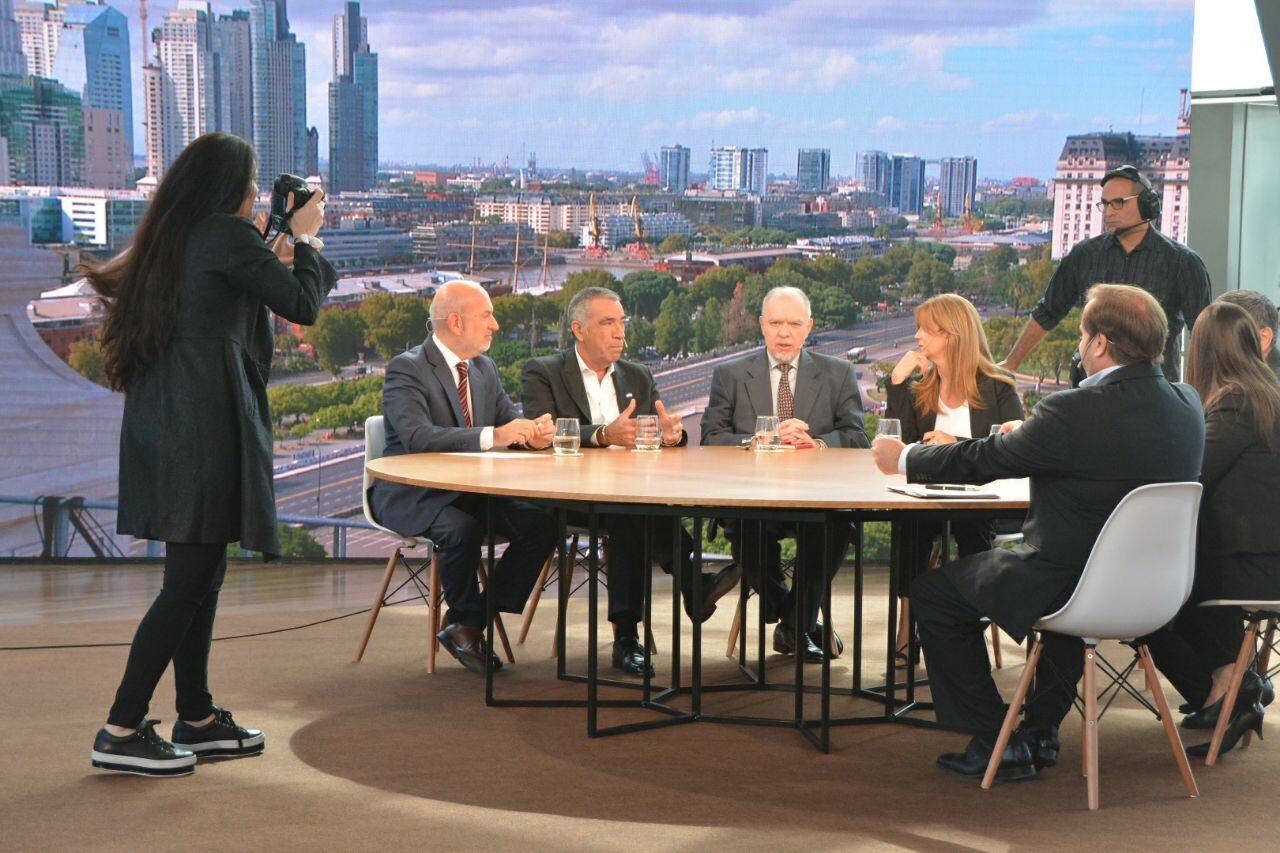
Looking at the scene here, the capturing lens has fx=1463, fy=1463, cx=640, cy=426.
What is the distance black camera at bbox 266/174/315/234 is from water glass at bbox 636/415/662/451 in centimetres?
148

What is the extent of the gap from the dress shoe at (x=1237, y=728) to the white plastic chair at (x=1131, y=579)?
44 cm

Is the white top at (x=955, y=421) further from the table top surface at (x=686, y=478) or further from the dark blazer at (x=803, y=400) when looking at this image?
the dark blazer at (x=803, y=400)

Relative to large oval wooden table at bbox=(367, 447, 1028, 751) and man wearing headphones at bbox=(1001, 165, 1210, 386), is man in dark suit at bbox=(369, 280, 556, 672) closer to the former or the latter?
large oval wooden table at bbox=(367, 447, 1028, 751)

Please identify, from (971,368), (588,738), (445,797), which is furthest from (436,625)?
(971,368)

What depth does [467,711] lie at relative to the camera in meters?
4.52

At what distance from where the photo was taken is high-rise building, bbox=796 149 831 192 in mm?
8211

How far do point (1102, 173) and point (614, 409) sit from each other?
154 inches

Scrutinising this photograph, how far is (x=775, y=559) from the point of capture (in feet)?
17.0

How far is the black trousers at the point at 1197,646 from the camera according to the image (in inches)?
167

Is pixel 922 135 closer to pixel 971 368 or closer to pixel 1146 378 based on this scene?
pixel 971 368

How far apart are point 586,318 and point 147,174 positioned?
392 centimetres

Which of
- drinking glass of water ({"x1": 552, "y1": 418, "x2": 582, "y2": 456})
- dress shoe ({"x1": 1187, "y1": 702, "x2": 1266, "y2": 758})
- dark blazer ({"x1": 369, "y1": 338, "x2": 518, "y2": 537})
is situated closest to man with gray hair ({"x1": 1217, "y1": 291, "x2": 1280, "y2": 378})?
dress shoe ({"x1": 1187, "y1": 702, "x2": 1266, "y2": 758})

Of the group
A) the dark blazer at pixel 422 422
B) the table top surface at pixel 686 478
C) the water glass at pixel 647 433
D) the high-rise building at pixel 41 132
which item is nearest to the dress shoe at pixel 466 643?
the dark blazer at pixel 422 422

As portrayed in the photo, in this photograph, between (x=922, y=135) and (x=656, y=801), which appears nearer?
(x=656, y=801)
